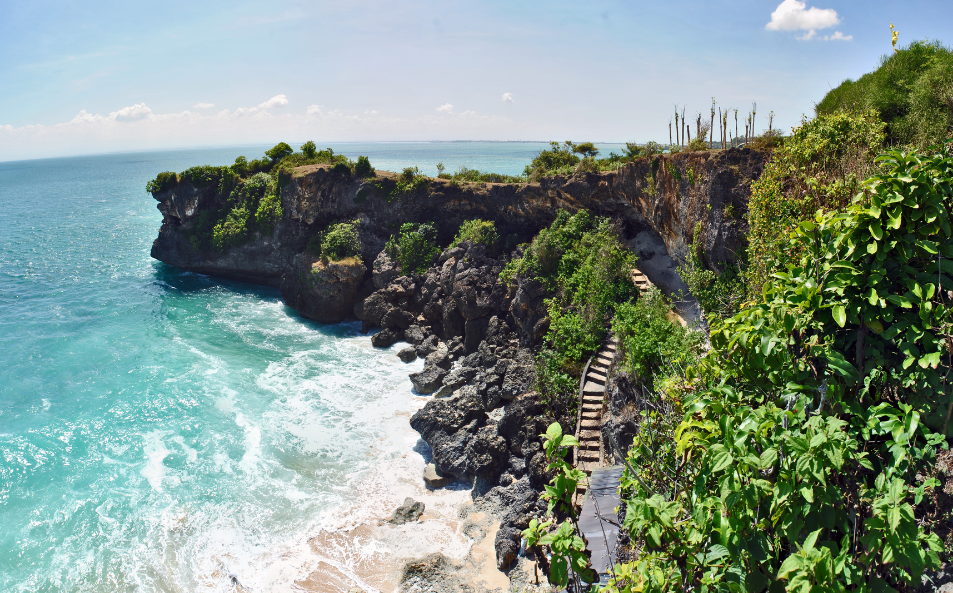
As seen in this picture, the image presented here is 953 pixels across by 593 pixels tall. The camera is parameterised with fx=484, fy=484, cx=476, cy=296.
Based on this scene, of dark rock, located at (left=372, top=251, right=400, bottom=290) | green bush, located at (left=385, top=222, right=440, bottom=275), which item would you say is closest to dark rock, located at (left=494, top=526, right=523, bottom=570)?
green bush, located at (left=385, top=222, right=440, bottom=275)

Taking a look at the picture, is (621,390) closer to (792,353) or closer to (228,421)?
(792,353)

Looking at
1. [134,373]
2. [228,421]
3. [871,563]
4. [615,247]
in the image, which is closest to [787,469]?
[871,563]

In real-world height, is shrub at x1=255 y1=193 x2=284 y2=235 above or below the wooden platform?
above

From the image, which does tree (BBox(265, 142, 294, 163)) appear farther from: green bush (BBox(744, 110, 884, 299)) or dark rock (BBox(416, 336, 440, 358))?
green bush (BBox(744, 110, 884, 299))

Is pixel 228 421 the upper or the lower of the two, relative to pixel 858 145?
Result: lower

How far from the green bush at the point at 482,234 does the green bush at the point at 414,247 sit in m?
2.50

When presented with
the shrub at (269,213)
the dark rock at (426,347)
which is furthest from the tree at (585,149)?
the shrub at (269,213)

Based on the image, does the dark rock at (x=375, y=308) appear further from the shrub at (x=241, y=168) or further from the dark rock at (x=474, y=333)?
the shrub at (x=241, y=168)

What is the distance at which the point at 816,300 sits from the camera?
15.6 feet

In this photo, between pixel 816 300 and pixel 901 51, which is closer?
pixel 816 300

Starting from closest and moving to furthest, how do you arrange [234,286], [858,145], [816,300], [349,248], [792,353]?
[816,300]
[792,353]
[858,145]
[349,248]
[234,286]

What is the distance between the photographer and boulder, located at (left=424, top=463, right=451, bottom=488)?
17.9 meters

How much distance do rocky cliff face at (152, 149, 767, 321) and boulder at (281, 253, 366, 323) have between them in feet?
0.69

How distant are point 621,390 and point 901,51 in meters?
12.7
